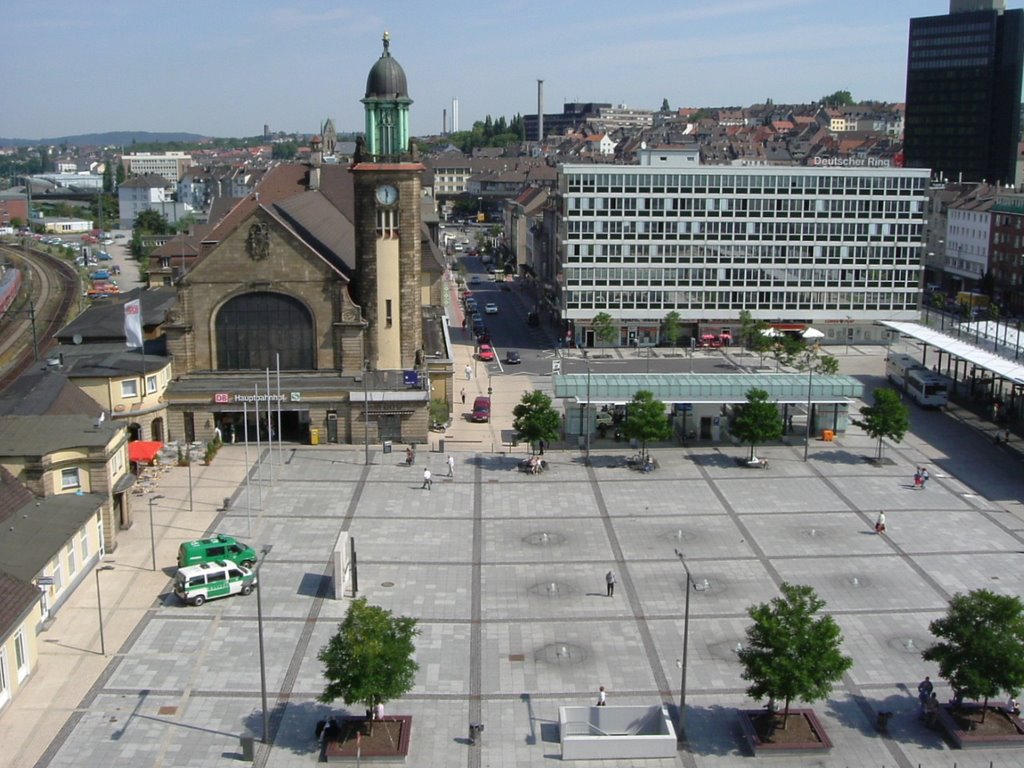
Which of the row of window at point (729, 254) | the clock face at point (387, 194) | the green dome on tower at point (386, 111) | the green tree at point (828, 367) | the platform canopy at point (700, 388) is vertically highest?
the green dome on tower at point (386, 111)

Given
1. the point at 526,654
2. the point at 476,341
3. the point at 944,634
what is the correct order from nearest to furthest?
1. the point at 944,634
2. the point at 526,654
3. the point at 476,341

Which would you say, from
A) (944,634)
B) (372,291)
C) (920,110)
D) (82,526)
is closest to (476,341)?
(372,291)

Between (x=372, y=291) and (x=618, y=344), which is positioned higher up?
(x=372, y=291)

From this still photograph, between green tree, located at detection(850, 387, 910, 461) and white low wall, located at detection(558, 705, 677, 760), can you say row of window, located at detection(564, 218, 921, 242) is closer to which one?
green tree, located at detection(850, 387, 910, 461)

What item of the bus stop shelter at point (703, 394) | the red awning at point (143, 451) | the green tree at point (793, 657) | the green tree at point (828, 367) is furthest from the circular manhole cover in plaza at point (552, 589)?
the green tree at point (828, 367)

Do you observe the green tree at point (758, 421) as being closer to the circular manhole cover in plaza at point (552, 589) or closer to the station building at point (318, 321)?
the station building at point (318, 321)

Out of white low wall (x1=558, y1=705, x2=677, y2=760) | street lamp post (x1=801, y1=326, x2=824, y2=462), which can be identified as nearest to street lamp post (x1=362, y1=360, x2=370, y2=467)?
street lamp post (x1=801, y1=326, x2=824, y2=462)

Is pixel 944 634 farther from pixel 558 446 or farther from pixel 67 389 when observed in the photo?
pixel 67 389
